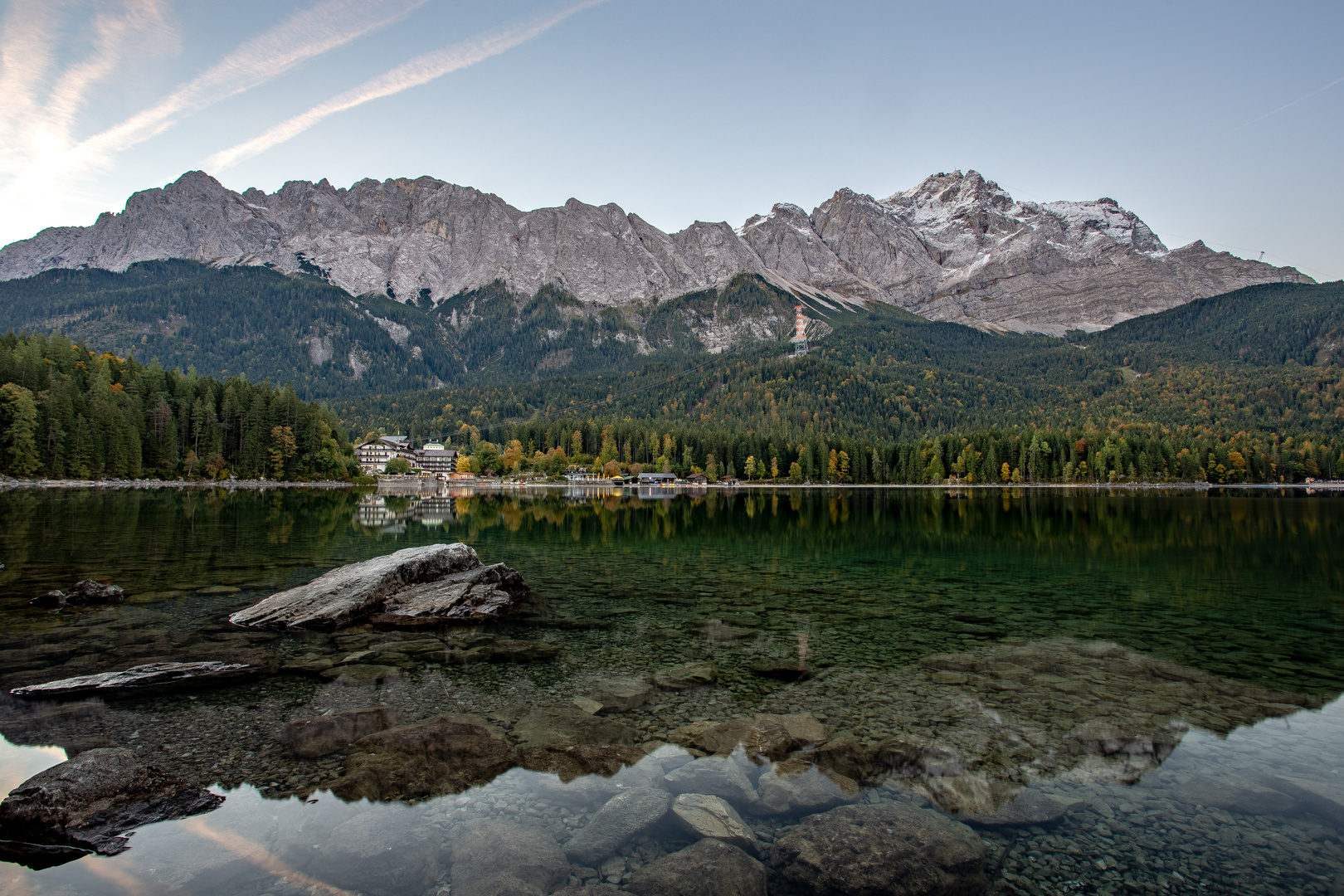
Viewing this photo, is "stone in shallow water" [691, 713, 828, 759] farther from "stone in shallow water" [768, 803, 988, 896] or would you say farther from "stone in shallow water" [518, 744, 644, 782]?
"stone in shallow water" [768, 803, 988, 896]

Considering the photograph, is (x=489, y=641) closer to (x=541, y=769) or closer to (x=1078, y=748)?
(x=541, y=769)

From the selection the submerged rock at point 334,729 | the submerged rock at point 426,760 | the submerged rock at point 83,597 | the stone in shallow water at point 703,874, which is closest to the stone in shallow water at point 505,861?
the stone in shallow water at point 703,874

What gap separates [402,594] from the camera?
70.3 ft

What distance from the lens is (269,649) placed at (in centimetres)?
1633

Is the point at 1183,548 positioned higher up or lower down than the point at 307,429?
lower down

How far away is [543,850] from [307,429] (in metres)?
152

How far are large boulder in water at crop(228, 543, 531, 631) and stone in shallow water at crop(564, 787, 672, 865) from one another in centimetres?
1283

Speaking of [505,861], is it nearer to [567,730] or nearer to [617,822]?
[617,822]

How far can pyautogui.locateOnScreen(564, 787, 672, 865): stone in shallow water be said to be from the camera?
7770mm

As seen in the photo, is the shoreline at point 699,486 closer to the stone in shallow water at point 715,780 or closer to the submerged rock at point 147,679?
the submerged rock at point 147,679

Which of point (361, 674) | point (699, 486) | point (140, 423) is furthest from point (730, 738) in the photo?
point (699, 486)

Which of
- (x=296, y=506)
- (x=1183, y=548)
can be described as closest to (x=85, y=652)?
(x=1183, y=548)

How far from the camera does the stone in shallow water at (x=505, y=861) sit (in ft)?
22.6

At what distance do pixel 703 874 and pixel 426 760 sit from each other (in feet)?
16.4
